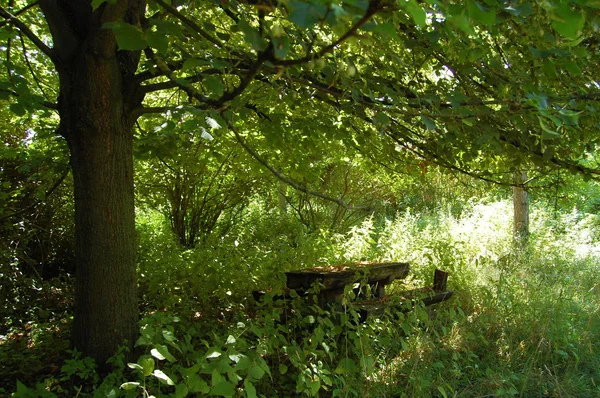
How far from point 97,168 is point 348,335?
2.24 meters

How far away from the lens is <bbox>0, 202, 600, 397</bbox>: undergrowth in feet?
9.09

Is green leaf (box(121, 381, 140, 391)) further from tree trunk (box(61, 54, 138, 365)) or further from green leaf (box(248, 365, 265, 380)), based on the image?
tree trunk (box(61, 54, 138, 365))

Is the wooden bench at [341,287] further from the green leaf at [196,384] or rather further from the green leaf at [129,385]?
the green leaf at [129,385]

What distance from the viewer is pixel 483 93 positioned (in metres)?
3.91

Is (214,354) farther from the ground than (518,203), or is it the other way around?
(518,203)

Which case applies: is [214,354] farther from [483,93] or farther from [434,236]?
[434,236]

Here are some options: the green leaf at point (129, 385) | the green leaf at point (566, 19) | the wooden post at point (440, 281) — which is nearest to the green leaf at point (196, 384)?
the green leaf at point (129, 385)

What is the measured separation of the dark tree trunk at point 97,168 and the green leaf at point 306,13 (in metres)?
2.44

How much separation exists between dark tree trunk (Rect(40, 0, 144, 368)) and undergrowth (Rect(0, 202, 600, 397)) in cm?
24

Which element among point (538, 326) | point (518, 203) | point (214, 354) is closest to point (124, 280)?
point (214, 354)

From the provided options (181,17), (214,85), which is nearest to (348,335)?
(214,85)

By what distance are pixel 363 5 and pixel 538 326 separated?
4.11 meters

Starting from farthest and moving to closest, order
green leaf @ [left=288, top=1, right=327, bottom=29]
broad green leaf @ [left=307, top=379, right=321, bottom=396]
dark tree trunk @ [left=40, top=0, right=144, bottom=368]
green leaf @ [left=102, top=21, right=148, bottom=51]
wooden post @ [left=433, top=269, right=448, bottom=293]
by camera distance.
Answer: wooden post @ [left=433, top=269, right=448, bottom=293], dark tree trunk @ [left=40, top=0, right=144, bottom=368], broad green leaf @ [left=307, top=379, right=321, bottom=396], green leaf @ [left=102, top=21, right=148, bottom=51], green leaf @ [left=288, top=1, right=327, bottom=29]

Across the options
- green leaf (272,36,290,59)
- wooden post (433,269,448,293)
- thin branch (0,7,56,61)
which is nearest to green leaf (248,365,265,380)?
green leaf (272,36,290,59)
